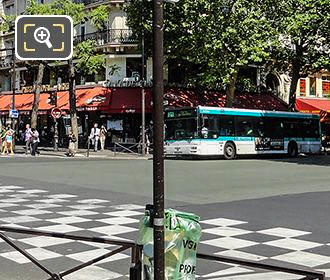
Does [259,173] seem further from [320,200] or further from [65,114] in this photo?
[65,114]

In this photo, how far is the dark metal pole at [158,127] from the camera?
3.35 meters

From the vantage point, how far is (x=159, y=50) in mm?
3344

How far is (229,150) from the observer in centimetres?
2862

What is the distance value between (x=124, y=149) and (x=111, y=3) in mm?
10641

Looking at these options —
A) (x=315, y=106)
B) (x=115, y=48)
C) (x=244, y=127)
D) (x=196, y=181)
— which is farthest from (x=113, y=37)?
(x=196, y=181)

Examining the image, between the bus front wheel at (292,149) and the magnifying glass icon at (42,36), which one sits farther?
the bus front wheel at (292,149)

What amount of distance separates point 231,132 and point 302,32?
10.5 m

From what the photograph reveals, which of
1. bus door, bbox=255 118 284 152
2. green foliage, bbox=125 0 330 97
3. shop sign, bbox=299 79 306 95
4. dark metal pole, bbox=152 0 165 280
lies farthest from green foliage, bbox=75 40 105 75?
dark metal pole, bbox=152 0 165 280

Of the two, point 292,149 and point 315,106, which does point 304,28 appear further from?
point 315,106

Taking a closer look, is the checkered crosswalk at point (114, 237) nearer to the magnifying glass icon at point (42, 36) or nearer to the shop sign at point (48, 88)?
the magnifying glass icon at point (42, 36)

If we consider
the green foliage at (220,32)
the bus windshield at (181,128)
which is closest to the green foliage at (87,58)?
the green foliage at (220,32)

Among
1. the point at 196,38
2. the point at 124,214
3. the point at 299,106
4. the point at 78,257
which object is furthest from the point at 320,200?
the point at 299,106

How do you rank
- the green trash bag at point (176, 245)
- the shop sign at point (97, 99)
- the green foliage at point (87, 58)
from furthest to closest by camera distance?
the shop sign at point (97, 99)
the green foliage at point (87, 58)
the green trash bag at point (176, 245)

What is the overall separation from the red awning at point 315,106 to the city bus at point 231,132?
28.9 ft
